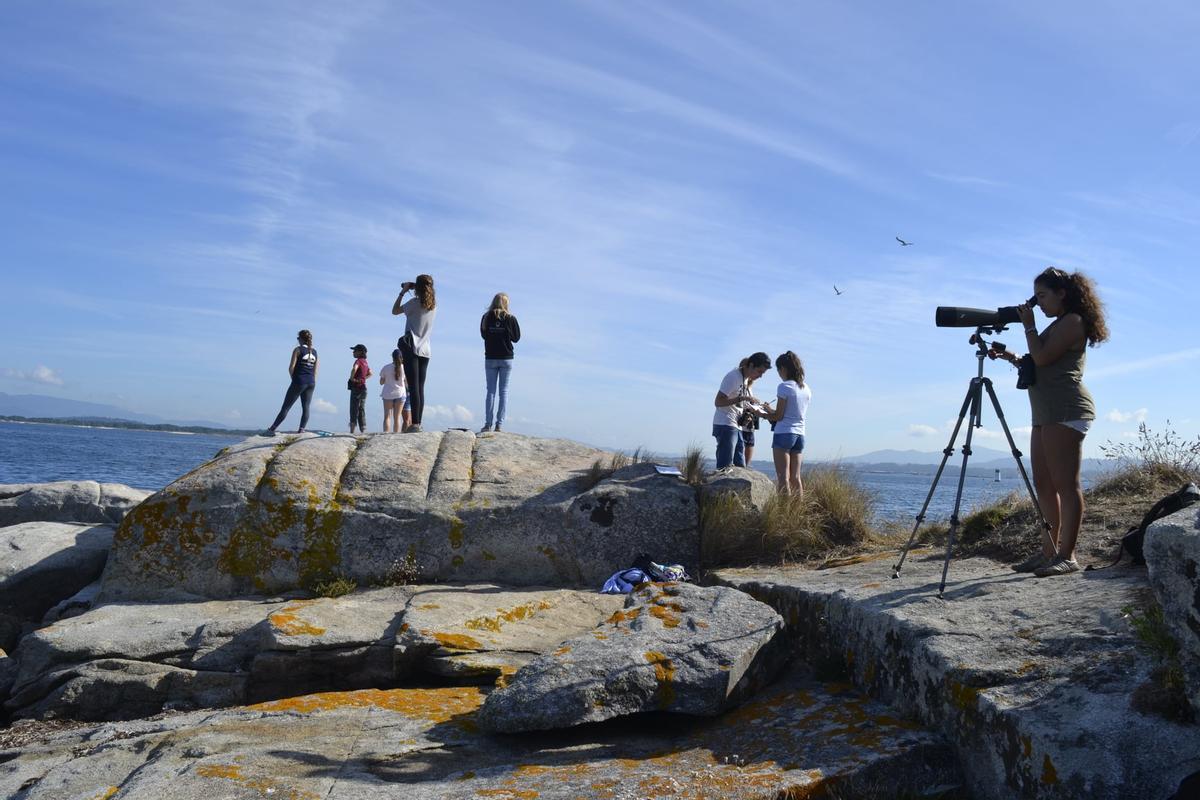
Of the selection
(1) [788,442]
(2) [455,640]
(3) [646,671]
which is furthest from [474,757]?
(1) [788,442]

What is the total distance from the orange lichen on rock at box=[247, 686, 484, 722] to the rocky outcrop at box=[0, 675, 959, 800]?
0.9 inches

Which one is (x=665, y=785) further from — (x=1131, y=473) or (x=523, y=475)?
(x=1131, y=473)

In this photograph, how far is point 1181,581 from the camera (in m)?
3.18

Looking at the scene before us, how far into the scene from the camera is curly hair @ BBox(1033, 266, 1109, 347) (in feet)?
18.5

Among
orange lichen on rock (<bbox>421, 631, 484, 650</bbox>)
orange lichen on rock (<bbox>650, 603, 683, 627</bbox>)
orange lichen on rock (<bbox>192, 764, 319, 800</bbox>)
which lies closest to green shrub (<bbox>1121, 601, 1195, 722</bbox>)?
orange lichen on rock (<bbox>650, 603, 683, 627</bbox>)

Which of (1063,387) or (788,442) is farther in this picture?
(788,442)

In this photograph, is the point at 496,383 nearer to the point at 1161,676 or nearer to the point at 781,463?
the point at 781,463

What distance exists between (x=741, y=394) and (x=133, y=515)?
6593 millimetres

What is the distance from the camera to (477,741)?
4.68 metres

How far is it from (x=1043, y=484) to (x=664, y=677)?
306 centimetres

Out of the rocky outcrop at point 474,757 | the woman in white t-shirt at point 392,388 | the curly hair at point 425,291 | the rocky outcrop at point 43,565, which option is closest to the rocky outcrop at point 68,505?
the rocky outcrop at point 43,565

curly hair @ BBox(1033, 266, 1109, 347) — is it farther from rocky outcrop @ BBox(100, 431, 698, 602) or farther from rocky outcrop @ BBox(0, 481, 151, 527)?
rocky outcrop @ BBox(0, 481, 151, 527)

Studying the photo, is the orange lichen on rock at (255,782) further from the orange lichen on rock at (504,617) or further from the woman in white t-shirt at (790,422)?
the woman in white t-shirt at (790,422)

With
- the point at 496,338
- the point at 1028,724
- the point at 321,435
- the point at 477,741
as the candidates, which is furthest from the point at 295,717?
the point at 496,338
